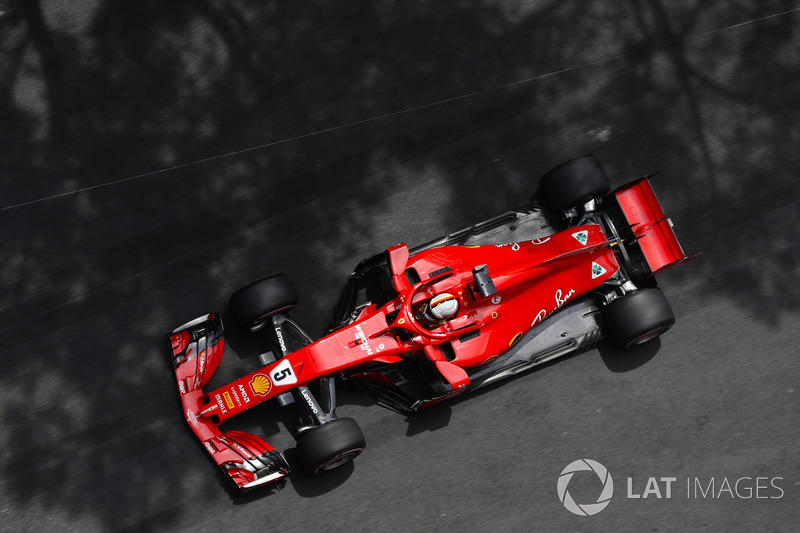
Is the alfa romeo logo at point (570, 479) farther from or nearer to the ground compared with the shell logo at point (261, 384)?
nearer to the ground

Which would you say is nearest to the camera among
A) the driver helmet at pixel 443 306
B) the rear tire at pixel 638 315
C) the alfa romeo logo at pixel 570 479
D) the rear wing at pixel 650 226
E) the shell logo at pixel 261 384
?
the driver helmet at pixel 443 306

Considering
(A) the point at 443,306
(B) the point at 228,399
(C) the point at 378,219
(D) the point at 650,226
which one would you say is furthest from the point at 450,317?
(D) the point at 650,226

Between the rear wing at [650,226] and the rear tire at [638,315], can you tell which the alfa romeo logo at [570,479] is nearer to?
the rear tire at [638,315]

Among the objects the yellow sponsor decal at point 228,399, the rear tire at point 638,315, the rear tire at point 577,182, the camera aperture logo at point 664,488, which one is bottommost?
the camera aperture logo at point 664,488

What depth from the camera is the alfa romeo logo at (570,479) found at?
719cm

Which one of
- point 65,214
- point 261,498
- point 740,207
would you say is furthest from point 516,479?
point 65,214

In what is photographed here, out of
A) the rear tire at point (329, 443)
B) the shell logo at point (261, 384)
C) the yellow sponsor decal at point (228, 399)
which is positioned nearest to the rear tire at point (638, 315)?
the rear tire at point (329, 443)

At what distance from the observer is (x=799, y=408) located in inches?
295

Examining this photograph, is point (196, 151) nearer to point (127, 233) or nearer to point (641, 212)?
point (127, 233)

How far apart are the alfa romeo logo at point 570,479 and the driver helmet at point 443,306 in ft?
7.39

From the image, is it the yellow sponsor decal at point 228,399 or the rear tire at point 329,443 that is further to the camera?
the yellow sponsor decal at point 228,399

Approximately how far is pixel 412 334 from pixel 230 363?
189 cm

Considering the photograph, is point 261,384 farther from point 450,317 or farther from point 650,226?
point 650,226

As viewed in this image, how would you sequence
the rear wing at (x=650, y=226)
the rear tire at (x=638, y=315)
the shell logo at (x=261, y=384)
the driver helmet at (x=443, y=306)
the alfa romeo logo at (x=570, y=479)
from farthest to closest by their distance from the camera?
the alfa romeo logo at (x=570, y=479) → the rear wing at (x=650, y=226) → the rear tire at (x=638, y=315) → the shell logo at (x=261, y=384) → the driver helmet at (x=443, y=306)
